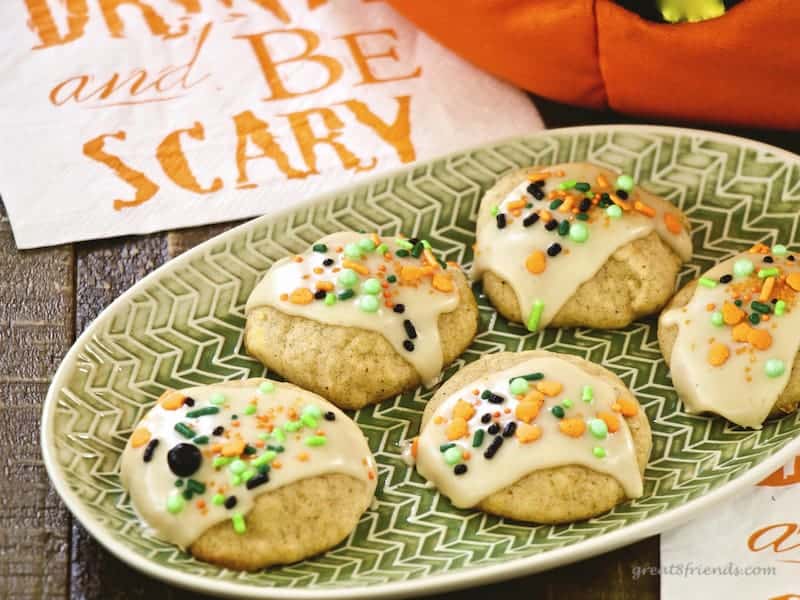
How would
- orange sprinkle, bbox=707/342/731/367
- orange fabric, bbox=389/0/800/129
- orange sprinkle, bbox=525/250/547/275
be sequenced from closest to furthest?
orange sprinkle, bbox=707/342/731/367 < orange sprinkle, bbox=525/250/547/275 < orange fabric, bbox=389/0/800/129

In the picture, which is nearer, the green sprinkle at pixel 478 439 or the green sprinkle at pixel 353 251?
the green sprinkle at pixel 478 439

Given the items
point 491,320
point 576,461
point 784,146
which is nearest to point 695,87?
point 784,146

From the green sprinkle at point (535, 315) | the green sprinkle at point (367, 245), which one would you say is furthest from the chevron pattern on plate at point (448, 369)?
the green sprinkle at point (367, 245)

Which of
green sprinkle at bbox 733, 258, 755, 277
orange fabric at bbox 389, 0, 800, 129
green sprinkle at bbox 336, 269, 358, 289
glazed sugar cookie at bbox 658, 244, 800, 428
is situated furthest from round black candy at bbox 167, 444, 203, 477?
orange fabric at bbox 389, 0, 800, 129

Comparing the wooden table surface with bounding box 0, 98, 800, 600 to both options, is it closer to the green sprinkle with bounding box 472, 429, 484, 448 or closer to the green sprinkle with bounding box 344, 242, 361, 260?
the green sprinkle with bounding box 472, 429, 484, 448

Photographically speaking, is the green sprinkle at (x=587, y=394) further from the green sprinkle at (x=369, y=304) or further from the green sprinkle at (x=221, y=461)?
the green sprinkle at (x=221, y=461)
